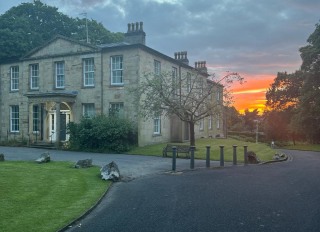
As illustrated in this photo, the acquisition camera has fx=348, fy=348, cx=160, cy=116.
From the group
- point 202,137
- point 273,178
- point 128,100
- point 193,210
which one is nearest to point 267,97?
point 202,137

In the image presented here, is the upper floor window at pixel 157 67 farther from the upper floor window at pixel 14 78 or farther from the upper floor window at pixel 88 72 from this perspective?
the upper floor window at pixel 14 78

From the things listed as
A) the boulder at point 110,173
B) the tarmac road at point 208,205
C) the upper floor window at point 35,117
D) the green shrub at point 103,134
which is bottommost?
the tarmac road at point 208,205

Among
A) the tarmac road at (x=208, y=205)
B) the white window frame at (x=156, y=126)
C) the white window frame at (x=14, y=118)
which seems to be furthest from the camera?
the white window frame at (x=14, y=118)

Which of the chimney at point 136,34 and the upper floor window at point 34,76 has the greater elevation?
the chimney at point 136,34

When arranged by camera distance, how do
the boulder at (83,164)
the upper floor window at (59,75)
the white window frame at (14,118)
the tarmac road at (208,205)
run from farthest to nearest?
the white window frame at (14,118), the upper floor window at (59,75), the boulder at (83,164), the tarmac road at (208,205)

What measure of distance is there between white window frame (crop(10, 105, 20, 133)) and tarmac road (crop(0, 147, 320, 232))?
22.8 m

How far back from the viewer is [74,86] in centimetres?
3064

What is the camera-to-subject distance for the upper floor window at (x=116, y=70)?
28734mm

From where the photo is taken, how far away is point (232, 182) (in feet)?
43.3

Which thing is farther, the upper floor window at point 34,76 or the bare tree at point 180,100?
the upper floor window at point 34,76

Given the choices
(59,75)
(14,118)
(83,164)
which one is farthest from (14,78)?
(83,164)

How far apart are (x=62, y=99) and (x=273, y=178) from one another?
1972 centimetres

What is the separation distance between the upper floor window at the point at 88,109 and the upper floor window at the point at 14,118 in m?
8.42

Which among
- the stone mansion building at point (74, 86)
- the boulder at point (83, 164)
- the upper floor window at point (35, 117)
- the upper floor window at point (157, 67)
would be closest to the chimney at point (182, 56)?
the stone mansion building at point (74, 86)
